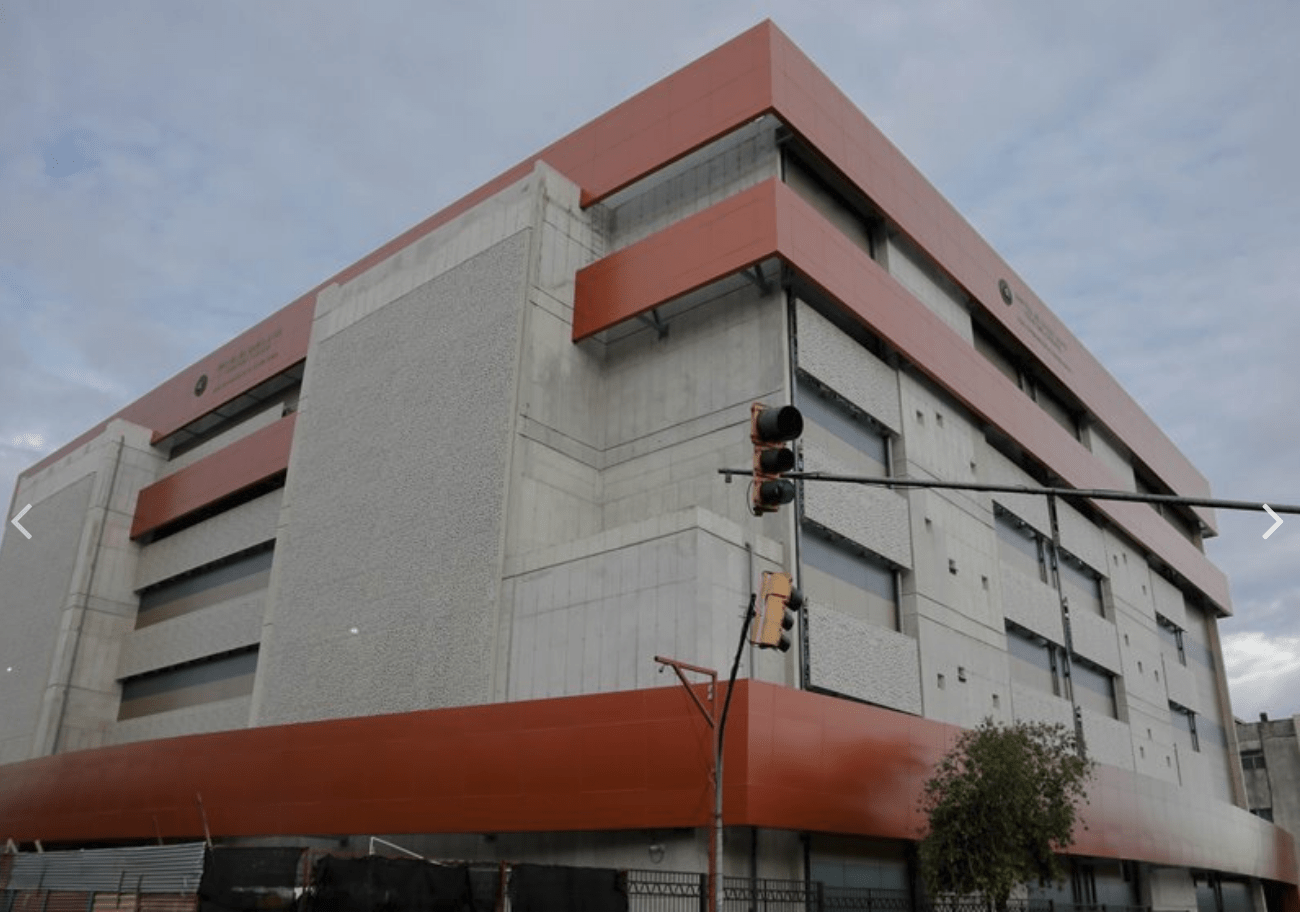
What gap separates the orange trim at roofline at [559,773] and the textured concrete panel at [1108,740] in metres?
7.03

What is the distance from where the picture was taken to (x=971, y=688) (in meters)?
38.2

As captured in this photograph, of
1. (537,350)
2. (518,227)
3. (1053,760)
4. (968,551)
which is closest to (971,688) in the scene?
(968,551)

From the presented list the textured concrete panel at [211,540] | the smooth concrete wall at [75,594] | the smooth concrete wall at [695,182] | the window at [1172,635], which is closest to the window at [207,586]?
the textured concrete panel at [211,540]

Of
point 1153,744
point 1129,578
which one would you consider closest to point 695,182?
point 1129,578

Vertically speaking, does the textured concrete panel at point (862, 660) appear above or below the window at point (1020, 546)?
below

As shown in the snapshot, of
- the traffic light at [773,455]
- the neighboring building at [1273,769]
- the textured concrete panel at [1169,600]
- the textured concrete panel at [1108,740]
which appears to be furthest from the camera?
the neighboring building at [1273,769]

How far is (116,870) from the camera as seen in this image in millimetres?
21781

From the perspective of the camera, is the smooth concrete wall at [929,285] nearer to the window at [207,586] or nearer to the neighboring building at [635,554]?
the neighboring building at [635,554]

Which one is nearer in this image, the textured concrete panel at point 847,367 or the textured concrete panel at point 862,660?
the textured concrete panel at point 862,660

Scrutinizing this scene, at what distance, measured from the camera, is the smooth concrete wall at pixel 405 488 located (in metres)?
34.1

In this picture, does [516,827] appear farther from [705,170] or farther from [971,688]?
[705,170]

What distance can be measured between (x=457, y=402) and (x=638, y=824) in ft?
53.7

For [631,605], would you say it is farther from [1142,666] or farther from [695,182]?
[1142,666]

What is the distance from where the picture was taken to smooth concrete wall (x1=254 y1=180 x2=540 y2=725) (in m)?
34.1
